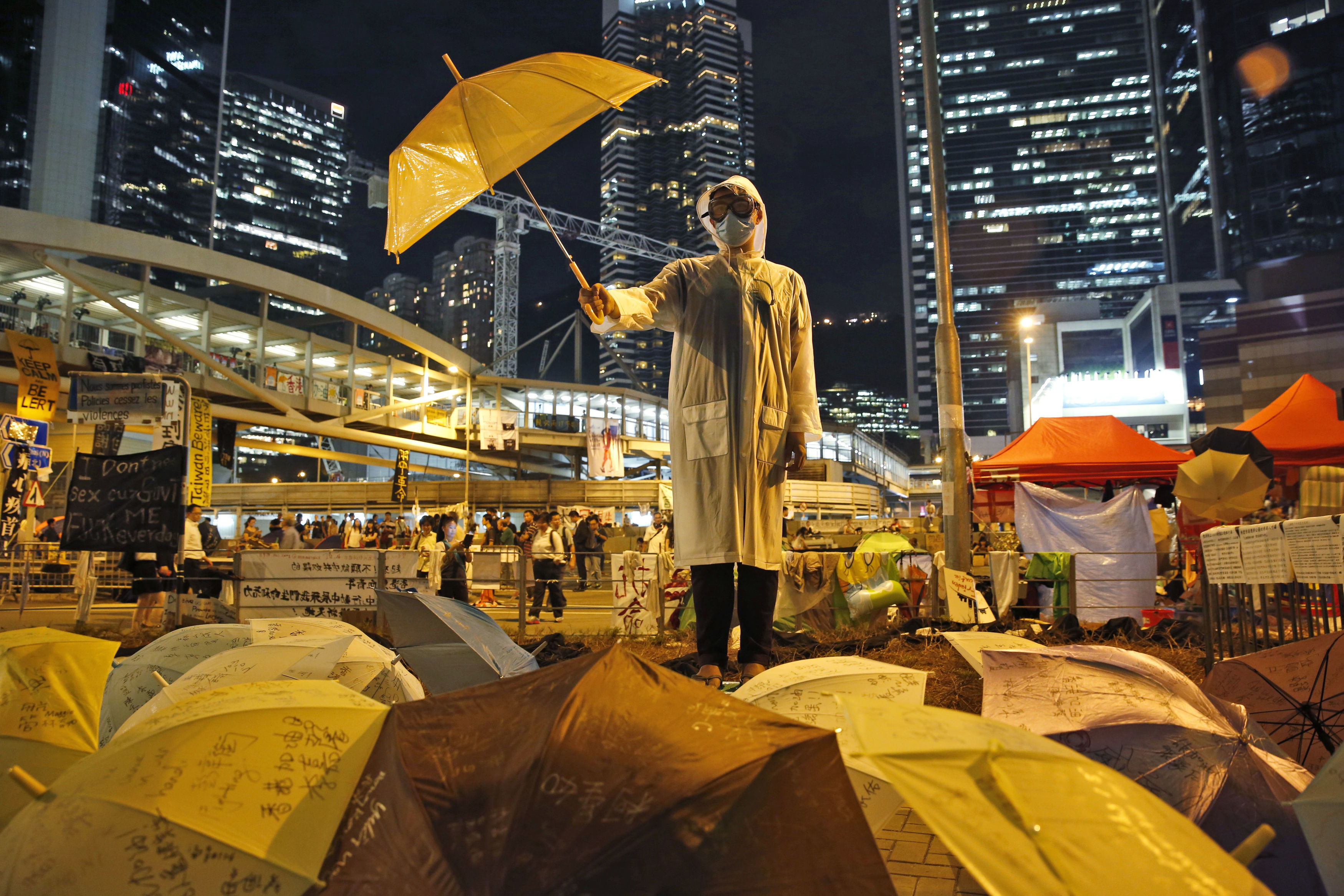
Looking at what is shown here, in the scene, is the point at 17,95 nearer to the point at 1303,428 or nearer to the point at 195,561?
the point at 195,561

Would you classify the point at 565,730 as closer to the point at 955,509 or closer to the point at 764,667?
the point at 764,667

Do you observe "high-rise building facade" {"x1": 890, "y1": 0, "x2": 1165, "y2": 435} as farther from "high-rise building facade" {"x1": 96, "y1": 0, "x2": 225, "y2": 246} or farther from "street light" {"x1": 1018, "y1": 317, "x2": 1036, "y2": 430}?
"high-rise building facade" {"x1": 96, "y1": 0, "x2": 225, "y2": 246}

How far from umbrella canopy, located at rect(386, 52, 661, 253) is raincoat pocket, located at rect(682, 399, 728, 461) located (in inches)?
59.0

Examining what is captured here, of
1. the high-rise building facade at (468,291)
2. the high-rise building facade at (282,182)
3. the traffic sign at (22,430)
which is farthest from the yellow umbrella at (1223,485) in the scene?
the high-rise building facade at (282,182)

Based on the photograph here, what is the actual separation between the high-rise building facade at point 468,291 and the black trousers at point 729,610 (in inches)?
5241

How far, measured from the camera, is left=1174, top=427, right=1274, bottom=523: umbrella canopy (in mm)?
8523

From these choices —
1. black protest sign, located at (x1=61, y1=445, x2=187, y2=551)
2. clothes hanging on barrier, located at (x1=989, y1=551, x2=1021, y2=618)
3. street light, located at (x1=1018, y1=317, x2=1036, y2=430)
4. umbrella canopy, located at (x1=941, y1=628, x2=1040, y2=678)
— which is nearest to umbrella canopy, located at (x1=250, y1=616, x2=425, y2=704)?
umbrella canopy, located at (x1=941, y1=628, x2=1040, y2=678)

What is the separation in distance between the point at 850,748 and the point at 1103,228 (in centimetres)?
16388

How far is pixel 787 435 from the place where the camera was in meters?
4.02

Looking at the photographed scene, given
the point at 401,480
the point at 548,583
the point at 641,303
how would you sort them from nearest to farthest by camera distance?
the point at 641,303 < the point at 548,583 < the point at 401,480

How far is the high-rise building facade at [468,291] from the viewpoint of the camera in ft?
449

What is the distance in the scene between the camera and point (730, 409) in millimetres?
3773

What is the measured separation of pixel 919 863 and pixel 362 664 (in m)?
2.08

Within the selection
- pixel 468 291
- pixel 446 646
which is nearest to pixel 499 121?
pixel 446 646
